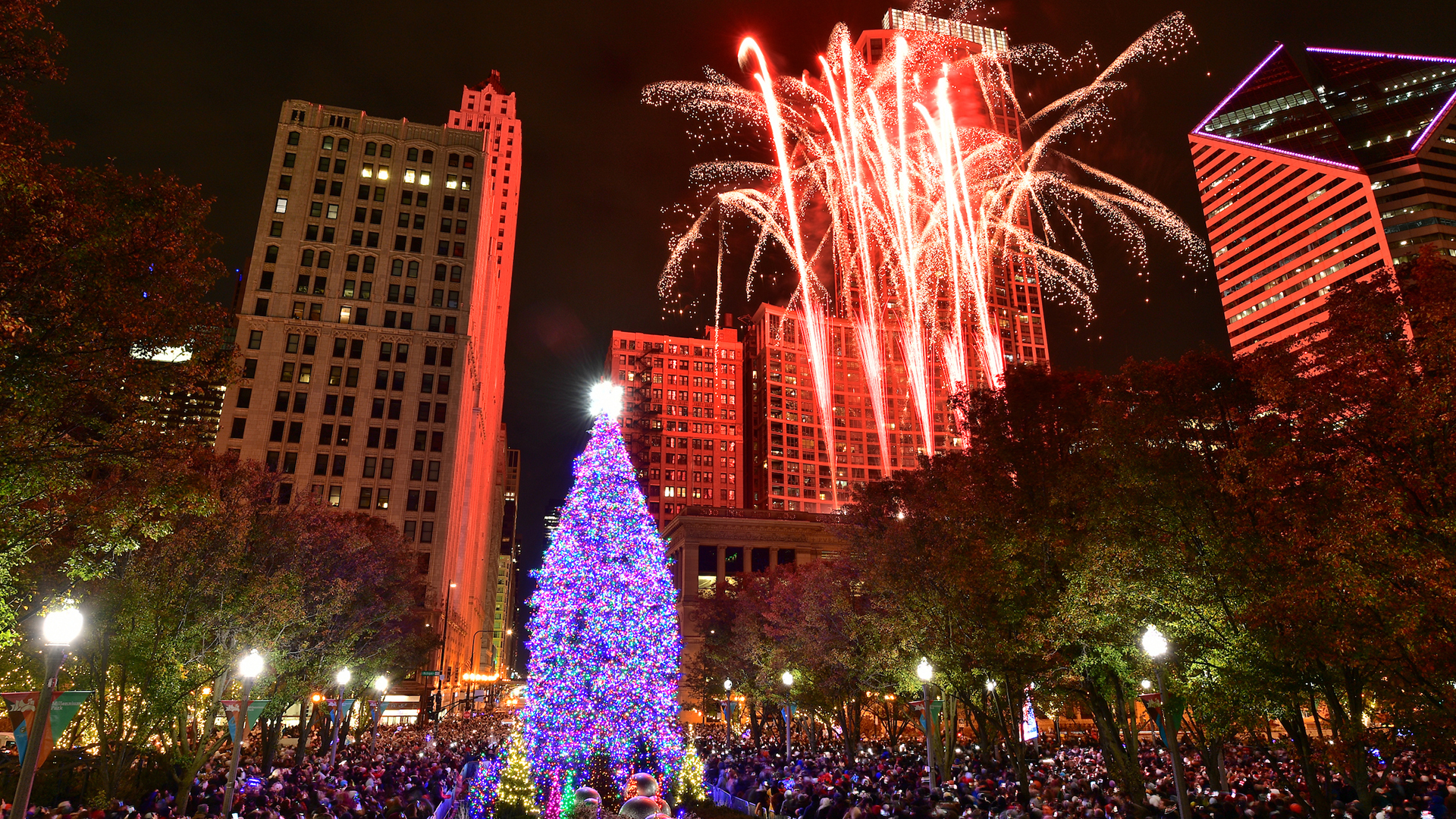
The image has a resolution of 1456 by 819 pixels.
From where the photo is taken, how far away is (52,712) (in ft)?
37.8

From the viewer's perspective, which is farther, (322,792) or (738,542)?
(738,542)

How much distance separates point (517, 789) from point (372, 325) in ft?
229

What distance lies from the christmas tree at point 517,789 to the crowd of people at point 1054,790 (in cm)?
691

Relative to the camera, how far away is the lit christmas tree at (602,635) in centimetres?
2330

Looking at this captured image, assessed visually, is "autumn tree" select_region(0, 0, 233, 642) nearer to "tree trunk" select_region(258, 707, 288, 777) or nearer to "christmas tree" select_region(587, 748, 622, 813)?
"christmas tree" select_region(587, 748, 622, 813)

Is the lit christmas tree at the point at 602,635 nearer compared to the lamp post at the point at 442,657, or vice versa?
the lit christmas tree at the point at 602,635

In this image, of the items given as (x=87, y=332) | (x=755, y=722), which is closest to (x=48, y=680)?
(x=87, y=332)

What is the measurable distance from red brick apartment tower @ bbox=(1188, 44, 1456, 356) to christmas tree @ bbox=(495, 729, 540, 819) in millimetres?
144336

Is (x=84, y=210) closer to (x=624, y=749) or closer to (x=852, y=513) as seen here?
(x=624, y=749)

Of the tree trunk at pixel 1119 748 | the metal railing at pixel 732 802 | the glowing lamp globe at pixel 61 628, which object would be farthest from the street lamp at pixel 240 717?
the tree trunk at pixel 1119 748

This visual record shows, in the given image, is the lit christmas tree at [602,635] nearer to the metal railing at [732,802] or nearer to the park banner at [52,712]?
the metal railing at [732,802]

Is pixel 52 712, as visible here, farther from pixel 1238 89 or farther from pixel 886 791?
pixel 1238 89

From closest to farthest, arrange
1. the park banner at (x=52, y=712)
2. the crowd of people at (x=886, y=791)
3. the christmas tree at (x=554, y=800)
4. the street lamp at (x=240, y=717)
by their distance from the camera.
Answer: the park banner at (x=52, y=712), the street lamp at (x=240, y=717), the crowd of people at (x=886, y=791), the christmas tree at (x=554, y=800)

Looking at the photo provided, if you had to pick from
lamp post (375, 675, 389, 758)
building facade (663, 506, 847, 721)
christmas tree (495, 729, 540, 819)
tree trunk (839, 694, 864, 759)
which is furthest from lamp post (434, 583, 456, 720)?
christmas tree (495, 729, 540, 819)
